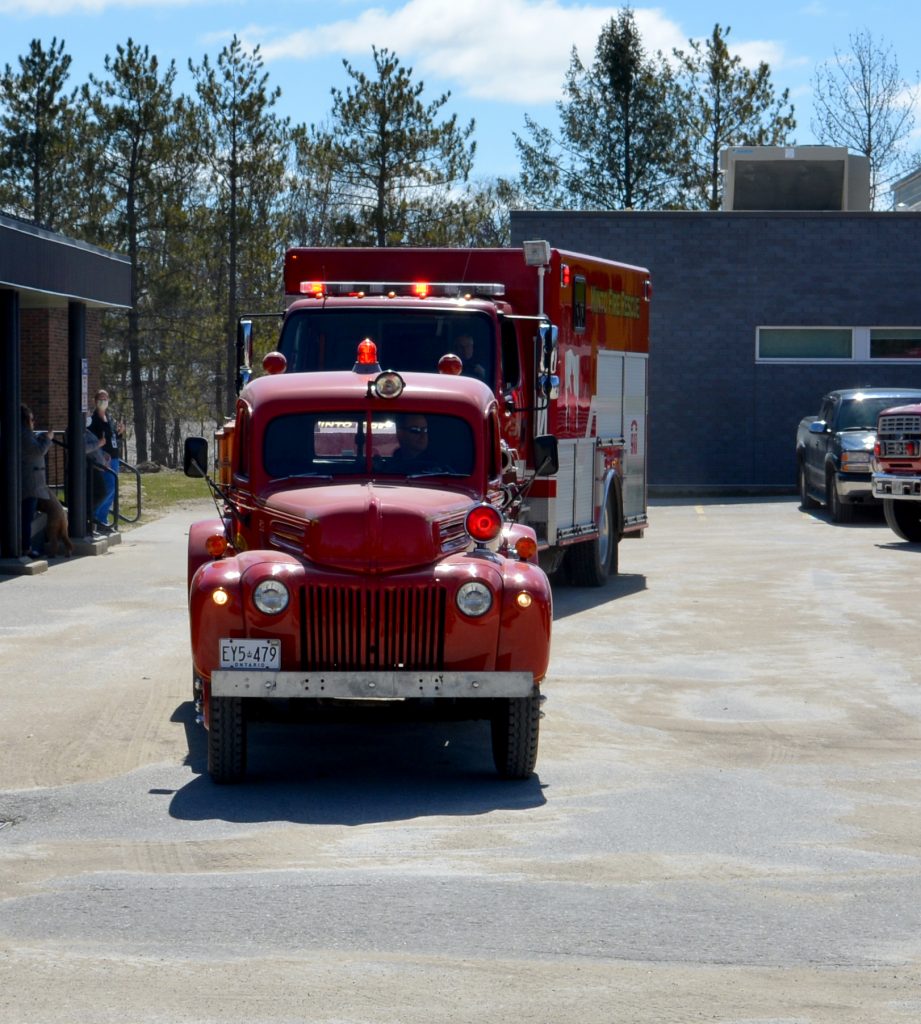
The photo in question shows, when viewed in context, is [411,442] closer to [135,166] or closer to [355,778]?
[355,778]

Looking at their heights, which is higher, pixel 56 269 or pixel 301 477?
pixel 56 269

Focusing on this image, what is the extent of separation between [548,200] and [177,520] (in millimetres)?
35364

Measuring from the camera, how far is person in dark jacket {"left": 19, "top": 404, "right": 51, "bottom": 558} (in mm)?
19484

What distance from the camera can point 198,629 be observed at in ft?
28.1

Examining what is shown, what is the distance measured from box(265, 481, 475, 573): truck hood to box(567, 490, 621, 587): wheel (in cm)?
870

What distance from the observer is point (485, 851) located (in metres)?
7.43

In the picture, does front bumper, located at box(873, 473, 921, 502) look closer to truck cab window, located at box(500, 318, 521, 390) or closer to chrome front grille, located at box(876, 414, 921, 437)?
chrome front grille, located at box(876, 414, 921, 437)

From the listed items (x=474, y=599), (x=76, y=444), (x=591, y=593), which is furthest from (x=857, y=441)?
(x=474, y=599)

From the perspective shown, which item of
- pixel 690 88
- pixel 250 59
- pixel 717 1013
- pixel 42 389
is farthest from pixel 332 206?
pixel 717 1013

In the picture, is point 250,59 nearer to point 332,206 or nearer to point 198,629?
point 332,206

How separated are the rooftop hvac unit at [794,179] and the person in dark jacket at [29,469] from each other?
20779 millimetres

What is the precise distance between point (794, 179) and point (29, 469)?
72.4 ft

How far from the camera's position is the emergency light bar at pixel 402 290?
14000mm

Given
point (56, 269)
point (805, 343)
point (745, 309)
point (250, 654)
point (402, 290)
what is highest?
point (745, 309)
